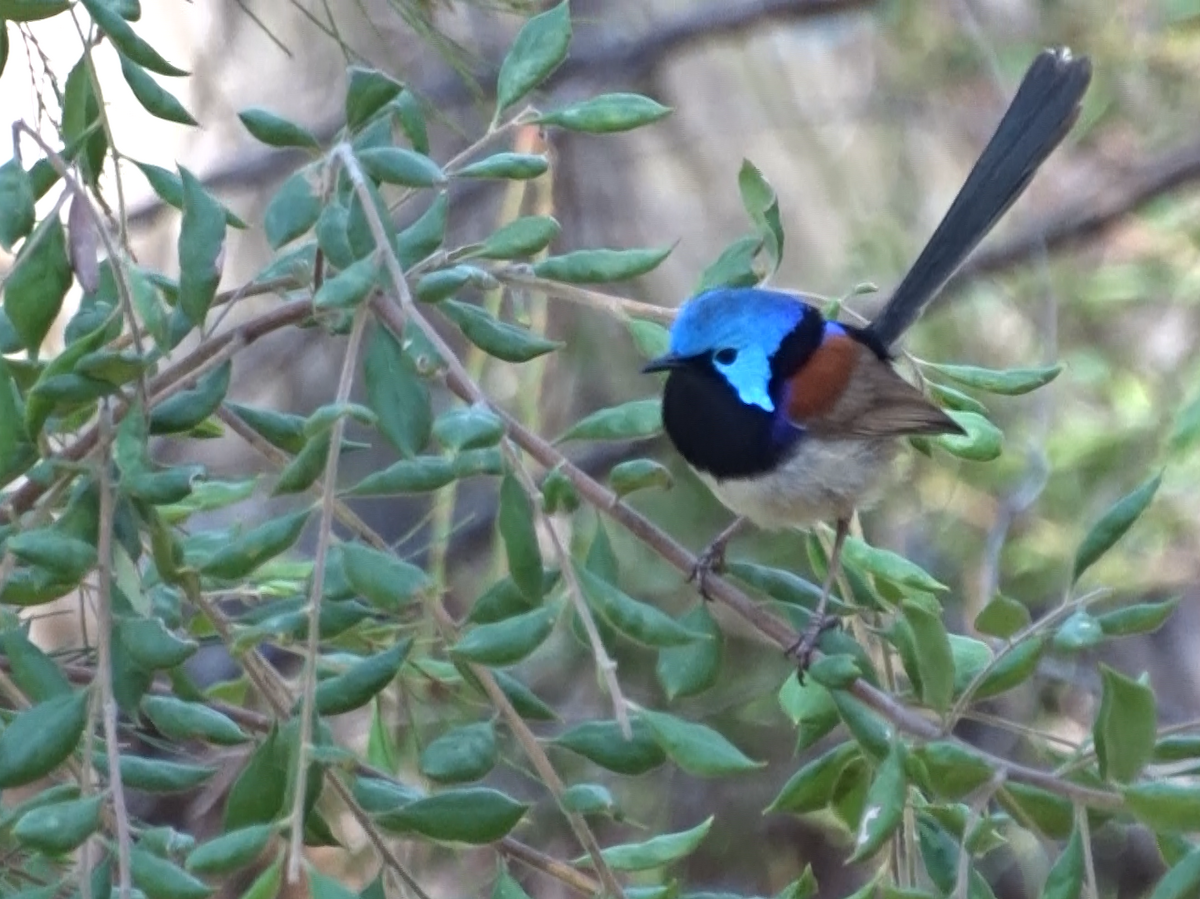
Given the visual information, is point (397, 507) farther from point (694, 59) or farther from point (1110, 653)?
point (1110, 653)

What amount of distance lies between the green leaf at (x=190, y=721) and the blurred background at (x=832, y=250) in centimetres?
184

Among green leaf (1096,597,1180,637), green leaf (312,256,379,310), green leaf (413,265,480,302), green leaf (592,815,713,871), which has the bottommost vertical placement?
green leaf (592,815,713,871)

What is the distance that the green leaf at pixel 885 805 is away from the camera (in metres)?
1.49

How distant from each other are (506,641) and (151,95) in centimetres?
74

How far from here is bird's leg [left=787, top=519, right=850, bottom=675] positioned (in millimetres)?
1794

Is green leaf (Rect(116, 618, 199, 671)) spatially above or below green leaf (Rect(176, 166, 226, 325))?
below

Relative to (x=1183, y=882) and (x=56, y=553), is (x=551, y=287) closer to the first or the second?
(x=56, y=553)

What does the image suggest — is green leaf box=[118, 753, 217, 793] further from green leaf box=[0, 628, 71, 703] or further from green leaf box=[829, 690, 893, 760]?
green leaf box=[829, 690, 893, 760]

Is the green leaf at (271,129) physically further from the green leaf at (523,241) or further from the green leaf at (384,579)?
the green leaf at (384,579)

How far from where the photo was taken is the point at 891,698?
1.73m

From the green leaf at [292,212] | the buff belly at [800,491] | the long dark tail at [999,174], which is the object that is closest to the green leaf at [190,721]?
the green leaf at [292,212]

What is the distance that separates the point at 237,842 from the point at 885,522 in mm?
3692

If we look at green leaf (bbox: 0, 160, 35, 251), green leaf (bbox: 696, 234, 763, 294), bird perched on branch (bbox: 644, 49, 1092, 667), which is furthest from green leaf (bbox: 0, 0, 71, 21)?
bird perched on branch (bbox: 644, 49, 1092, 667)

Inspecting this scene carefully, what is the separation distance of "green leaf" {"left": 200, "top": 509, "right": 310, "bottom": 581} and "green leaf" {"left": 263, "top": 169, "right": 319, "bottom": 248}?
1.09 ft
